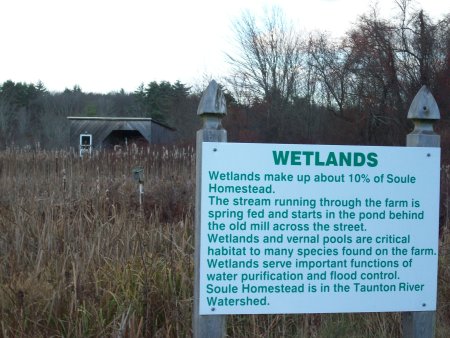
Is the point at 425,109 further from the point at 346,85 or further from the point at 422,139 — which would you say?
the point at 346,85

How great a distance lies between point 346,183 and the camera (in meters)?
3.32

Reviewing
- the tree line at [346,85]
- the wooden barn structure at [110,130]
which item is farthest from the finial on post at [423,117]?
the wooden barn structure at [110,130]

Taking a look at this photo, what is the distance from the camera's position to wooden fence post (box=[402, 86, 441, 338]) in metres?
3.49

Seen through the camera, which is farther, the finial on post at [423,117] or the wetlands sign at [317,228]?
the finial on post at [423,117]

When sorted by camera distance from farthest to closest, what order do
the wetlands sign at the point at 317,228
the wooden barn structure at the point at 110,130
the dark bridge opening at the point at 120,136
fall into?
the dark bridge opening at the point at 120,136 → the wooden barn structure at the point at 110,130 → the wetlands sign at the point at 317,228

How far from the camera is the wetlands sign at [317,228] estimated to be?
3.15 m

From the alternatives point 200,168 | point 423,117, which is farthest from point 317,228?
point 423,117

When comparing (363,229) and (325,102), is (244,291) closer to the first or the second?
(363,229)

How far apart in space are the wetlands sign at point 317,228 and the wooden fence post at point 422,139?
7cm

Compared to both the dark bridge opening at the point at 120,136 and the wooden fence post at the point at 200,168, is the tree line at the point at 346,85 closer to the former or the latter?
the dark bridge opening at the point at 120,136

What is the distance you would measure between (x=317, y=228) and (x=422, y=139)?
81cm

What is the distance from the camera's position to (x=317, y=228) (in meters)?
3.26

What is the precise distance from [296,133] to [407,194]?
30.5 meters

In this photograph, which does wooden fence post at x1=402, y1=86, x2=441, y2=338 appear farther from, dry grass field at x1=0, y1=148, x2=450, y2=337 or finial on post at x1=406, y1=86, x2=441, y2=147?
dry grass field at x1=0, y1=148, x2=450, y2=337
